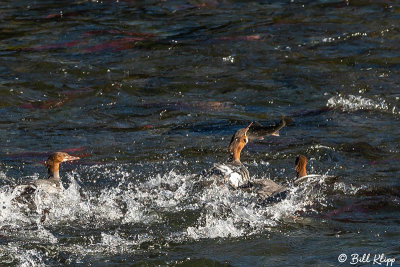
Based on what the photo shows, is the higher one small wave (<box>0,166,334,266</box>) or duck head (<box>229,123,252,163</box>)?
duck head (<box>229,123,252,163</box>)

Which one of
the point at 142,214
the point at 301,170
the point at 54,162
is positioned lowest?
the point at 142,214

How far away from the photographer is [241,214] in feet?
25.0

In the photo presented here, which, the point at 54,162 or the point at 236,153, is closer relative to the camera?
the point at 54,162

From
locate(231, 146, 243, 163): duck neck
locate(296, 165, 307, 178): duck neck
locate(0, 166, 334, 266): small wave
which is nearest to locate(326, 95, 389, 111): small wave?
locate(231, 146, 243, 163): duck neck

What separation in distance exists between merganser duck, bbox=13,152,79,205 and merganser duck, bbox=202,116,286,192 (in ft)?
5.01

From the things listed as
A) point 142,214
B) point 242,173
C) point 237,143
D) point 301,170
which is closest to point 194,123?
point 237,143

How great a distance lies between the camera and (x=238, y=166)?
870cm

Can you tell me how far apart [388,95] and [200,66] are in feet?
10.1

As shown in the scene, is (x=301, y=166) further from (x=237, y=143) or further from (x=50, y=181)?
(x=50, y=181)

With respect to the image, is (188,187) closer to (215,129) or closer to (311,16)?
(215,129)

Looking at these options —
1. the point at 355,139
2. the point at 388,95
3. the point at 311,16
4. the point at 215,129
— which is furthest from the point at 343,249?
the point at 311,16

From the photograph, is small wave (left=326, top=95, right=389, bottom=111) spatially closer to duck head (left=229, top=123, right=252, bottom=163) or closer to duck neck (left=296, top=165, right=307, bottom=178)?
duck head (left=229, top=123, right=252, bottom=163)

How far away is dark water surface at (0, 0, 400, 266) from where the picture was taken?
23.2ft

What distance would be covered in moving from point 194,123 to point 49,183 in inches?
112
